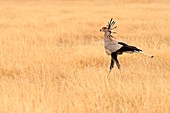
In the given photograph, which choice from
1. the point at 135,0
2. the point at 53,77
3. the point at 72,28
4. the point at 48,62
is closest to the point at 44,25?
the point at 72,28

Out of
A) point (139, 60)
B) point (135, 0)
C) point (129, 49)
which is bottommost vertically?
point (135, 0)

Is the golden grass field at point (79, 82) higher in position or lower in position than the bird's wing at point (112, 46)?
lower

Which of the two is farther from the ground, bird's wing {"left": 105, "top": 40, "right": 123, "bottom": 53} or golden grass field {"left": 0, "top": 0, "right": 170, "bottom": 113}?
bird's wing {"left": 105, "top": 40, "right": 123, "bottom": 53}

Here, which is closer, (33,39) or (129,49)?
(129,49)

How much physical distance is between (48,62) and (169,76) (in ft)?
7.13

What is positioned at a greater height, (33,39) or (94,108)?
(94,108)

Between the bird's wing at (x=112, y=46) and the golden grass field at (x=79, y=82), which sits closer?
the golden grass field at (x=79, y=82)

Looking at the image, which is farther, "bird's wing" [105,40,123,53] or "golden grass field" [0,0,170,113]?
"bird's wing" [105,40,123,53]

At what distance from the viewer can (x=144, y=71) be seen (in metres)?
5.51

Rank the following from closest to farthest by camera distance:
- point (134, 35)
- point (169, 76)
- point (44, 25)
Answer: point (169, 76)
point (134, 35)
point (44, 25)

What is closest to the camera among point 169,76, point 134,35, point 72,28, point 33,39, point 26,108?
point 26,108

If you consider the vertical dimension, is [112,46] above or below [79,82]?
above

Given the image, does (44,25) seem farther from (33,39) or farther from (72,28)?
(33,39)

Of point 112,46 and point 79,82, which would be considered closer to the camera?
point 112,46
